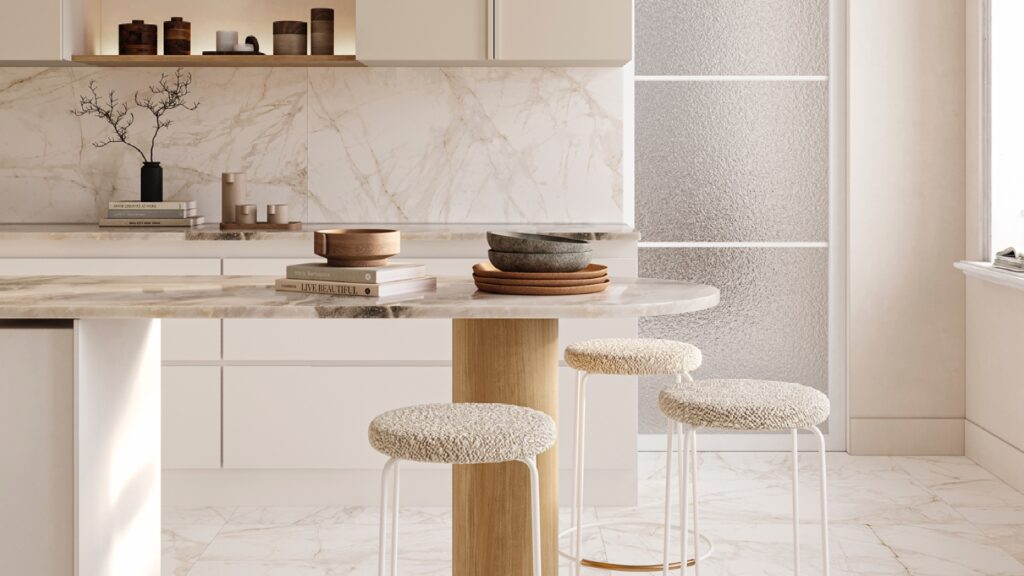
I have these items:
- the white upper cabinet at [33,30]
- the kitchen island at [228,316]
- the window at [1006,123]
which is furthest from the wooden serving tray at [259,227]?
the window at [1006,123]

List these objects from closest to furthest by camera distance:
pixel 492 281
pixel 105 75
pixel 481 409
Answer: pixel 481 409, pixel 492 281, pixel 105 75

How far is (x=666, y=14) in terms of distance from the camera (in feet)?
15.3

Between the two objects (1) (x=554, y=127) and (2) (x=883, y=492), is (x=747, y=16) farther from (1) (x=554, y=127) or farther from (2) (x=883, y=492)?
(2) (x=883, y=492)

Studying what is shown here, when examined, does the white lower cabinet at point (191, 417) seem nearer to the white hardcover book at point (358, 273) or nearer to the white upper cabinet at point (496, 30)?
the white upper cabinet at point (496, 30)

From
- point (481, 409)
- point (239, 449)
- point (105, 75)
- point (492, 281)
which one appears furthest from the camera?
point (105, 75)

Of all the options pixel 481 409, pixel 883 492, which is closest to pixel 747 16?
pixel 883 492

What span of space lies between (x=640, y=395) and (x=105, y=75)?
8.09ft

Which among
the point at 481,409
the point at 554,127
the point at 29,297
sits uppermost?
the point at 554,127

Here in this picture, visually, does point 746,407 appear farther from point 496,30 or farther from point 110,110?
point 110,110

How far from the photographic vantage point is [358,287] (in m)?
2.22

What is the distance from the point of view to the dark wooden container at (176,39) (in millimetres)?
4309

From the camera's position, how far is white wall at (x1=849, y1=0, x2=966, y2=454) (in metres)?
4.57

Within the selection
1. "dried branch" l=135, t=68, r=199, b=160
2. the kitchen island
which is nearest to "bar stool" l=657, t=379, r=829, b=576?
the kitchen island

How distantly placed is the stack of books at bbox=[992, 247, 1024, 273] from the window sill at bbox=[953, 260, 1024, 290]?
18mm
